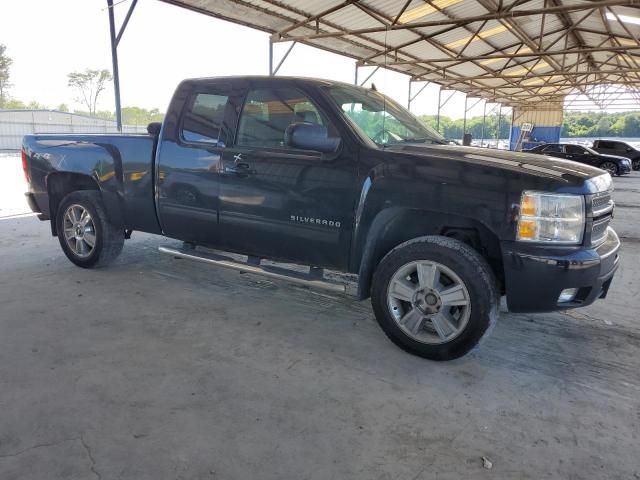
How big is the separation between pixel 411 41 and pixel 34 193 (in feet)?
48.0

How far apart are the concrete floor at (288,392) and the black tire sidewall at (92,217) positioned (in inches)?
21.4

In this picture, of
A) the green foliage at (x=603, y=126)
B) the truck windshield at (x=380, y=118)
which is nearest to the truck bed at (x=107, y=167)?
the truck windshield at (x=380, y=118)

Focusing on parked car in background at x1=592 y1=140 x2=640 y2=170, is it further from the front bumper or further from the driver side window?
the driver side window

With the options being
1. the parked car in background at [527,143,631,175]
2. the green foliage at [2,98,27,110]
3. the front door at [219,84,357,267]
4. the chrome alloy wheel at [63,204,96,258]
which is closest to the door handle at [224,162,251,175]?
the front door at [219,84,357,267]

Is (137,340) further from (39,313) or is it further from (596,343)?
(596,343)

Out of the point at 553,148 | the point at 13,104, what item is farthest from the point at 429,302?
the point at 13,104

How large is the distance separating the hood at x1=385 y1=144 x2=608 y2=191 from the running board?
1.08 m

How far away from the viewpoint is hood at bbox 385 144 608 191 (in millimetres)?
2906

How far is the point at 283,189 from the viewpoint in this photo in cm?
367

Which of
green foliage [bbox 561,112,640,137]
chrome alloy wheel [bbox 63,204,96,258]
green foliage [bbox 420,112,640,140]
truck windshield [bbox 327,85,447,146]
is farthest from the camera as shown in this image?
green foliage [bbox 561,112,640,137]

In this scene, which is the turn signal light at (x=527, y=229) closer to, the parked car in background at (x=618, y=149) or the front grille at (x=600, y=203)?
the front grille at (x=600, y=203)

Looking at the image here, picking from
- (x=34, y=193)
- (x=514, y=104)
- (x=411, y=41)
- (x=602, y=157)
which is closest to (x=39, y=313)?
(x=34, y=193)

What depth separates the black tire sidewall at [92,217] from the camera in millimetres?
4879

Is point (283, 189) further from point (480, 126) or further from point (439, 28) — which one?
point (480, 126)
